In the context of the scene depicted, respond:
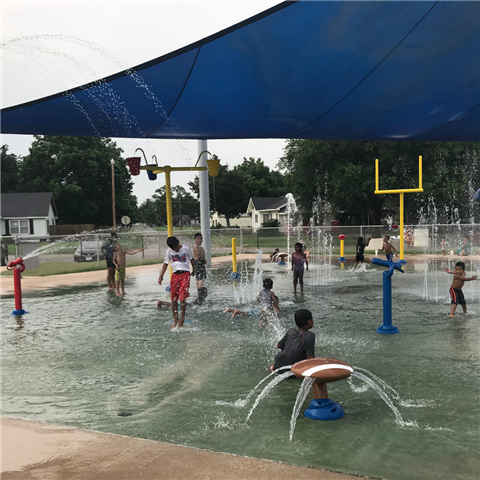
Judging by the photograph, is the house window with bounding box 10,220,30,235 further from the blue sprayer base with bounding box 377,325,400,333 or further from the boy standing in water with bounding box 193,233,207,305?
the blue sprayer base with bounding box 377,325,400,333

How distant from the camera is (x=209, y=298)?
41.8 ft

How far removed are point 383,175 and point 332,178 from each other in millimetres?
4583

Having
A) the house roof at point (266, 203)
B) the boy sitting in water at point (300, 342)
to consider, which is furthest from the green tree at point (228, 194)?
the boy sitting in water at point (300, 342)

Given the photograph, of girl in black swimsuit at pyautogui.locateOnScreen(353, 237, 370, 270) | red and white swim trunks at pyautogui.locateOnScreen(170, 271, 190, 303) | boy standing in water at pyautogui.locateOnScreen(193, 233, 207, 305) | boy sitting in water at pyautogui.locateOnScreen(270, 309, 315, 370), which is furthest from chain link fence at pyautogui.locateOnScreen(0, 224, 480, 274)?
boy sitting in water at pyautogui.locateOnScreen(270, 309, 315, 370)

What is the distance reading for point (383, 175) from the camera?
4066 centimetres

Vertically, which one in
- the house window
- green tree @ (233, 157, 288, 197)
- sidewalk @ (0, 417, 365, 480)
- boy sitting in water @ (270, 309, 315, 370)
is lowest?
sidewalk @ (0, 417, 365, 480)

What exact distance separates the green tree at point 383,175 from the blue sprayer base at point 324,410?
3579cm

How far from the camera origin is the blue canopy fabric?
5711mm

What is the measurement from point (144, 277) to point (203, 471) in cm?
1491

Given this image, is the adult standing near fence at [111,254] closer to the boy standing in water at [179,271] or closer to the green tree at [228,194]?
the boy standing in water at [179,271]

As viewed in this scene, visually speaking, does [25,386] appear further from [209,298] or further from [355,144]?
[355,144]

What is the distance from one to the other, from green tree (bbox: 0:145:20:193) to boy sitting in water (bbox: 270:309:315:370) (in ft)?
245

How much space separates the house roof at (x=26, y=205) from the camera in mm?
57250

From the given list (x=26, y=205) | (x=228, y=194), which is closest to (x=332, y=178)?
(x=26, y=205)
